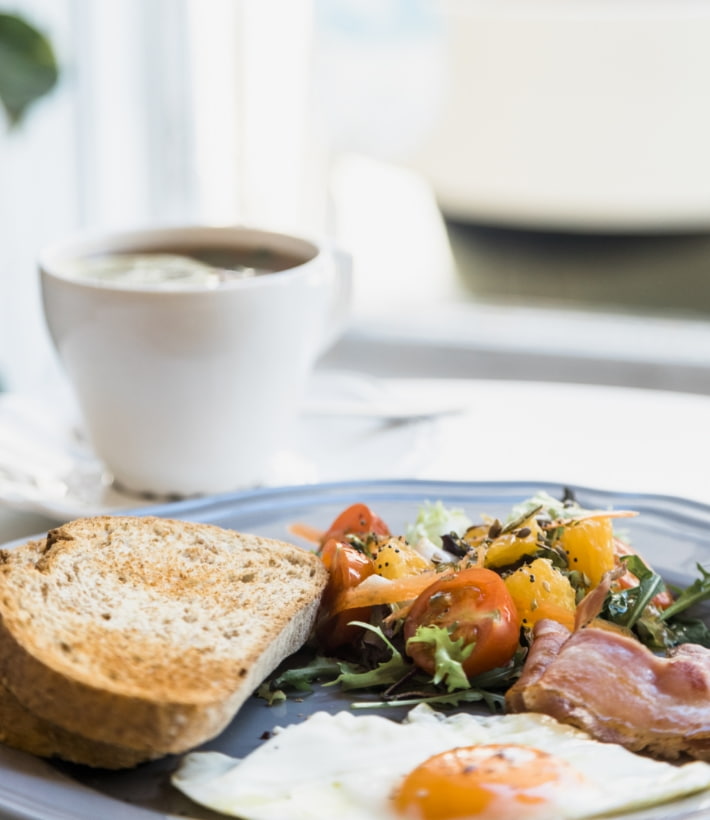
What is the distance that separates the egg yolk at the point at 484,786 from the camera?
97cm

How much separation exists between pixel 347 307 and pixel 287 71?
1.96 meters

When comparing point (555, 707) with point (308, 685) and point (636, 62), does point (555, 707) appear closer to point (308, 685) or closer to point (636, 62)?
point (308, 685)

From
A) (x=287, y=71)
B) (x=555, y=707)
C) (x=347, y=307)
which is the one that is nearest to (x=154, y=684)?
(x=555, y=707)

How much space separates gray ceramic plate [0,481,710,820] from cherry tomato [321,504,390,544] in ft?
0.31

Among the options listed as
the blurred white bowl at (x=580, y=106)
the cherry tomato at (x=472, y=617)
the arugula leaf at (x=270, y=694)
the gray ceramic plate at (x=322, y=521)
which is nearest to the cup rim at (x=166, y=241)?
the gray ceramic plate at (x=322, y=521)

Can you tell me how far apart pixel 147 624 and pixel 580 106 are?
3.11 m

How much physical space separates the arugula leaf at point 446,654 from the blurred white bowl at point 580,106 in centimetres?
295

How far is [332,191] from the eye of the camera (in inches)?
170

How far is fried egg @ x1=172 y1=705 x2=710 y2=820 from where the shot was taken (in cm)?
97

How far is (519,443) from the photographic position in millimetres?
2172

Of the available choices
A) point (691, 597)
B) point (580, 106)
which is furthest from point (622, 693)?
point (580, 106)

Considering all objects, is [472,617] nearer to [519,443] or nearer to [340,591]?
[340,591]

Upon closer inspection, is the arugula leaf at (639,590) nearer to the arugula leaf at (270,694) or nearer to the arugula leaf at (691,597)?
the arugula leaf at (691,597)

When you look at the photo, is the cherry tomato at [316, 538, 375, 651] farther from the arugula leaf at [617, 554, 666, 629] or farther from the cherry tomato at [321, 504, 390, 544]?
the arugula leaf at [617, 554, 666, 629]
